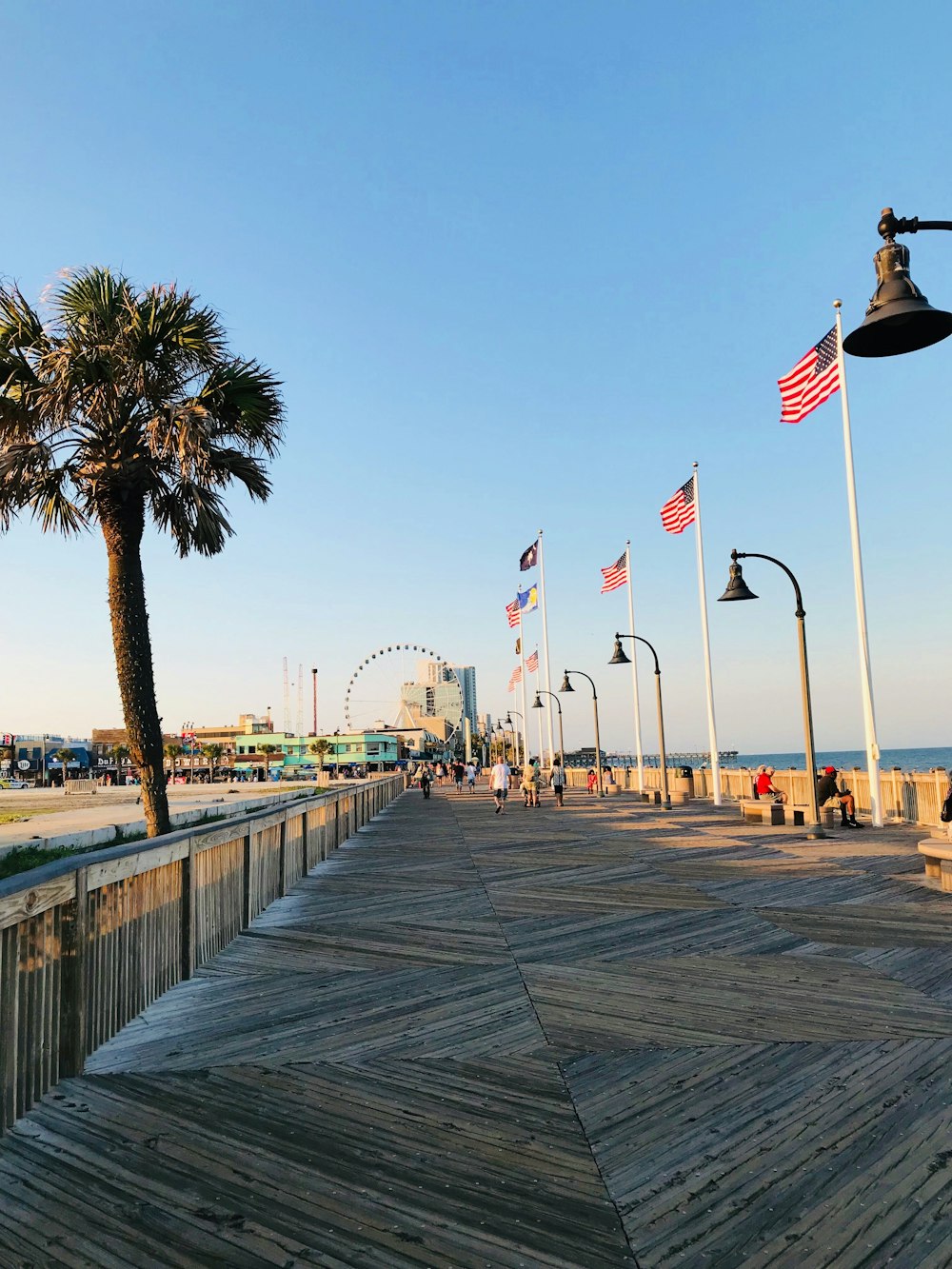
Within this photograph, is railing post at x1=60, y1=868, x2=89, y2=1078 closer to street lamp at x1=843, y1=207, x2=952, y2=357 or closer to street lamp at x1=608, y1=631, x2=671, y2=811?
street lamp at x1=843, y1=207, x2=952, y2=357

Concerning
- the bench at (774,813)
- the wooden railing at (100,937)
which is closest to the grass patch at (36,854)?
the wooden railing at (100,937)

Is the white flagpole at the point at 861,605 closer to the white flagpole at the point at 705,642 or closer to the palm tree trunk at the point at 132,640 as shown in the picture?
the white flagpole at the point at 705,642

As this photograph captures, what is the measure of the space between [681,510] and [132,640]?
639 inches

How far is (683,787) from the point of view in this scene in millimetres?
26891

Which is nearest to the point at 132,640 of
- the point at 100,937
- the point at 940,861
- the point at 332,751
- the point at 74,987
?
the point at 100,937

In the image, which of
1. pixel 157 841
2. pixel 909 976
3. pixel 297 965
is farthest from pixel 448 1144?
pixel 909 976

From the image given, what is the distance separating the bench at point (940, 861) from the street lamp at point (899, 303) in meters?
5.12

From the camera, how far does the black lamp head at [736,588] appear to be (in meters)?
15.9

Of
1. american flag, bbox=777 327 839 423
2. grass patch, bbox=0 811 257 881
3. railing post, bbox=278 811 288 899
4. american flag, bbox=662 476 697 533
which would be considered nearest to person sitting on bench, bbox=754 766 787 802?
american flag, bbox=662 476 697 533

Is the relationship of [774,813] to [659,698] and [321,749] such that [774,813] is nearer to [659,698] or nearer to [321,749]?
[659,698]

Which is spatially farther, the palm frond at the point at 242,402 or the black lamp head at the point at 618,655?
the black lamp head at the point at 618,655

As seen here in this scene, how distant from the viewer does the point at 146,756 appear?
529 inches

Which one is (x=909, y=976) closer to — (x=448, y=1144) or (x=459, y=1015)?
(x=459, y=1015)

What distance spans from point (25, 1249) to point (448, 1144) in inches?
56.6
